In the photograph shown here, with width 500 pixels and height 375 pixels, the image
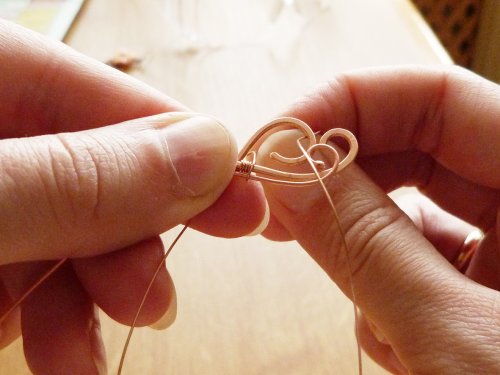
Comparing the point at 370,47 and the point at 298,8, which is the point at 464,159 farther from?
the point at 298,8

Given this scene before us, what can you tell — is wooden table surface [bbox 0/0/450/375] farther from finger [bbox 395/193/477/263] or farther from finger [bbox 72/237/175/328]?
finger [bbox 395/193/477/263]

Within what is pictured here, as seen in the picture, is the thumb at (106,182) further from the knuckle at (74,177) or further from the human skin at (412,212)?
the human skin at (412,212)

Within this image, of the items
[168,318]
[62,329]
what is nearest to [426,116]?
[168,318]

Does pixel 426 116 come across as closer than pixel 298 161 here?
No

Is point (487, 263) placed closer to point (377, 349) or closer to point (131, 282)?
point (377, 349)

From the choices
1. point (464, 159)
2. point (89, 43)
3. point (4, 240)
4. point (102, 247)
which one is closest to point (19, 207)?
point (4, 240)
